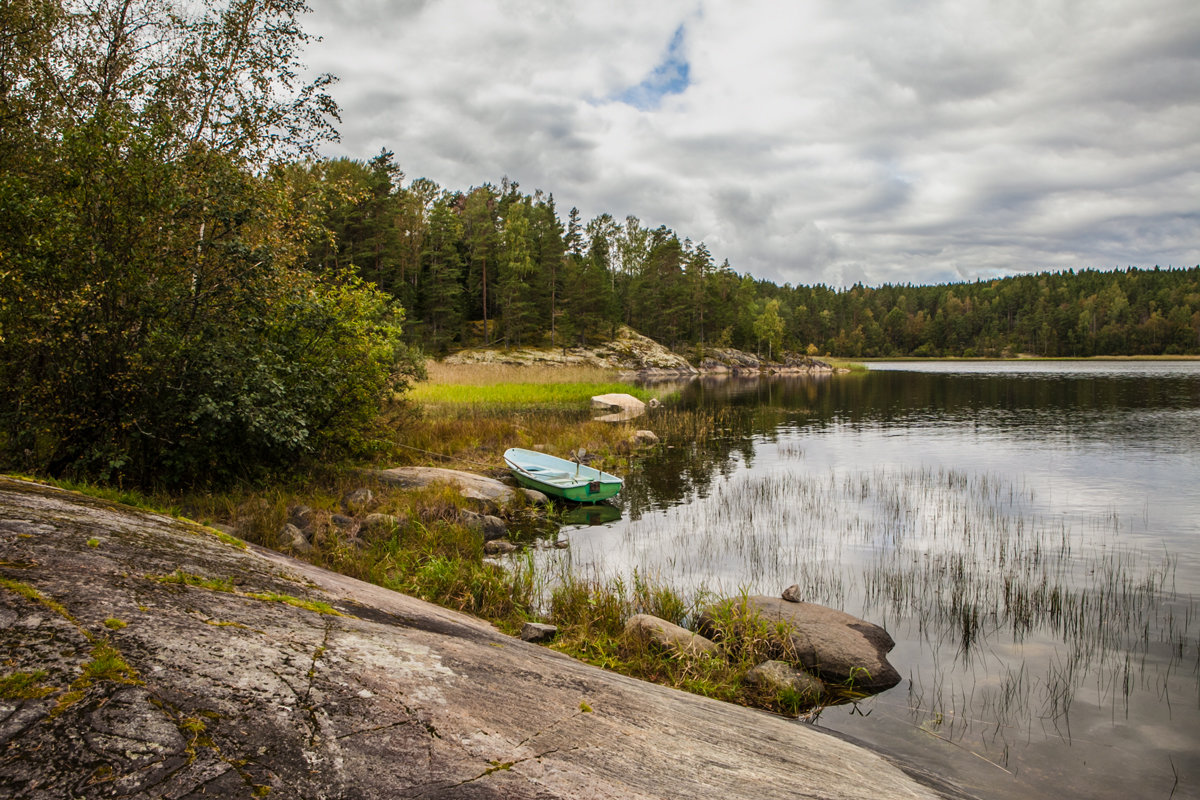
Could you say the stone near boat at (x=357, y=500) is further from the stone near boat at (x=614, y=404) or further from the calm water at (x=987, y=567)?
the stone near boat at (x=614, y=404)

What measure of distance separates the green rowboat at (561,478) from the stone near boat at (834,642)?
8512mm

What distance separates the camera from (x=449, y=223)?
77312 millimetres

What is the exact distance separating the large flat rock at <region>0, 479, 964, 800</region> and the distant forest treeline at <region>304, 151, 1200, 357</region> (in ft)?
42.7

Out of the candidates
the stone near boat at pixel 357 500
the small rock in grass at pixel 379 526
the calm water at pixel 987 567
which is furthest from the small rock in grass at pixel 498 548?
the stone near boat at pixel 357 500

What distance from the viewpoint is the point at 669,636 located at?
336 inches

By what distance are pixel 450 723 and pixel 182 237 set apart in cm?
1169

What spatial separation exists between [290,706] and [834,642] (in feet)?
25.5

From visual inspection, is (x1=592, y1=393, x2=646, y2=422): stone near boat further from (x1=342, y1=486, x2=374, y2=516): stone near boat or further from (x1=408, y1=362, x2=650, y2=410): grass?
(x1=342, y1=486, x2=374, y2=516): stone near boat

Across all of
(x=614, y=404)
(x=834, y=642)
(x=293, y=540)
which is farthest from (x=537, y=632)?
(x=614, y=404)

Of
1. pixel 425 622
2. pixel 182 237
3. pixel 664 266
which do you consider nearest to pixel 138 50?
pixel 182 237

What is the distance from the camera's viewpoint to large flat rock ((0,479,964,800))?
2777mm

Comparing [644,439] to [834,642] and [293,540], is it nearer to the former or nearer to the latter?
[293,540]

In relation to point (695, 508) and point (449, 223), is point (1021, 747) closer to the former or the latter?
point (695, 508)

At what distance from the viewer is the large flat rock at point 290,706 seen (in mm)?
2777
